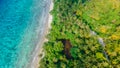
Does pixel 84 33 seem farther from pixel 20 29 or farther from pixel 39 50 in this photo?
pixel 20 29

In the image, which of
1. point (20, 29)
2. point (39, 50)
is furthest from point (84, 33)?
point (20, 29)

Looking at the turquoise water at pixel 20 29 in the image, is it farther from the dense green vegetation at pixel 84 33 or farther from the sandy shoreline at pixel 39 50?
the dense green vegetation at pixel 84 33

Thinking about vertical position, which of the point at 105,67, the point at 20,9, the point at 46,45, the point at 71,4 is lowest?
the point at 105,67

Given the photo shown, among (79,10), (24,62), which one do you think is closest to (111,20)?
(79,10)

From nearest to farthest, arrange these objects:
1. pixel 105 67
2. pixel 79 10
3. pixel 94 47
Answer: pixel 105 67
pixel 94 47
pixel 79 10

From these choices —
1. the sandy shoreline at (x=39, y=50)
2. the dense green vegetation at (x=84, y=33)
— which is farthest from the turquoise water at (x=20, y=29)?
the dense green vegetation at (x=84, y=33)

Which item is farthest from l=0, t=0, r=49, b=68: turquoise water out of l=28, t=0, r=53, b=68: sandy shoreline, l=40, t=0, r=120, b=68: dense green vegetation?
l=40, t=0, r=120, b=68: dense green vegetation

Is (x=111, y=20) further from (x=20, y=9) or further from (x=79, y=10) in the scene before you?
(x=20, y=9)
